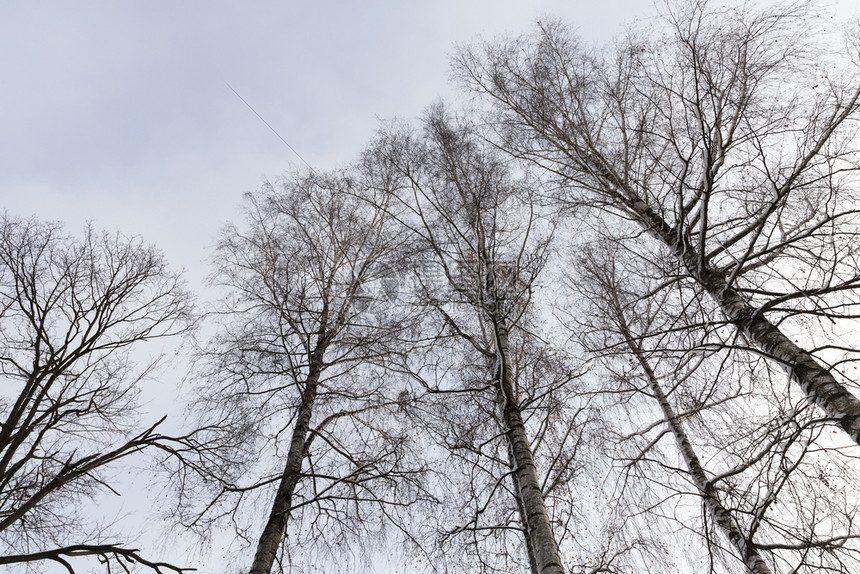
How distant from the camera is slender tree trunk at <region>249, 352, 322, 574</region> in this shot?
4.63 m

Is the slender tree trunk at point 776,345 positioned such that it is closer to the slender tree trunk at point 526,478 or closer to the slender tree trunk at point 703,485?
the slender tree trunk at point 703,485

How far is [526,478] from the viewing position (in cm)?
398

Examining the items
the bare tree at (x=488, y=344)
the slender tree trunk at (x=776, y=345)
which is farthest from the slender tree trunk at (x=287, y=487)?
the slender tree trunk at (x=776, y=345)

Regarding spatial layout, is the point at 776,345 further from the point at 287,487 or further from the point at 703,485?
the point at 287,487

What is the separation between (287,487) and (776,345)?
5.07m

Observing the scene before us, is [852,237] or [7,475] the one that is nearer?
[852,237]

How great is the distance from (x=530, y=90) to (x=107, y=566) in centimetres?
810

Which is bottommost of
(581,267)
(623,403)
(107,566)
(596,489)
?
(107,566)

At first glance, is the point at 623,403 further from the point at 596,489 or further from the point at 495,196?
the point at 495,196

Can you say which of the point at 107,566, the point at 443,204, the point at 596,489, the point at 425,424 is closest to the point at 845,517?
the point at 596,489

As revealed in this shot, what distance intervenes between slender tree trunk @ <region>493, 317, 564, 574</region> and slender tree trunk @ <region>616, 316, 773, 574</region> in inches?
47.5

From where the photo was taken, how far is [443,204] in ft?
23.0

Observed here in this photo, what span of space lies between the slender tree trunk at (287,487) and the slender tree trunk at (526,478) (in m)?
2.57

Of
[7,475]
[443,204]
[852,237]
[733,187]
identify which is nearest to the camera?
[852,237]
